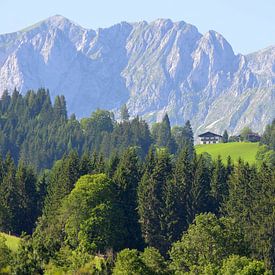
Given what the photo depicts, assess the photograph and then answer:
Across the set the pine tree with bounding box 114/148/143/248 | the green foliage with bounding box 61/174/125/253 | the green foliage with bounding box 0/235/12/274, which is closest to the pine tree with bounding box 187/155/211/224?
the pine tree with bounding box 114/148/143/248

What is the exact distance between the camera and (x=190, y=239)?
292ft

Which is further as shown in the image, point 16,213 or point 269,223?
point 16,213

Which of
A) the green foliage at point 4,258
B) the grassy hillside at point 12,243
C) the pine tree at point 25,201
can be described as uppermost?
the pine tree at point 25,201

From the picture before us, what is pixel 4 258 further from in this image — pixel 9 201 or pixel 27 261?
pixel 9 201

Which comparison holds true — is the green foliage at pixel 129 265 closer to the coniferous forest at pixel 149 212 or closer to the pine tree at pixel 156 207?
the coniferous forest at pixel 149 212

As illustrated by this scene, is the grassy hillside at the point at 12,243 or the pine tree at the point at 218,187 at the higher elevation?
the pine tree at the point at 218,187

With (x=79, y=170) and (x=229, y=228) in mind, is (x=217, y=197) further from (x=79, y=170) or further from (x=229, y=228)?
(x=229, y=228)

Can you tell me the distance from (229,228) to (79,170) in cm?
3661

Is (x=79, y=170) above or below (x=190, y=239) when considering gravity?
above

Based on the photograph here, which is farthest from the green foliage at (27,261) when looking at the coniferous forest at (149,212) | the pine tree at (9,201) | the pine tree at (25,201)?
the pine tree at (25,201)

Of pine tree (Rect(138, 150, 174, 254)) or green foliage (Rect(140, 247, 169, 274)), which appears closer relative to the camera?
green foliage (Rect(140, 247, 169, 274))

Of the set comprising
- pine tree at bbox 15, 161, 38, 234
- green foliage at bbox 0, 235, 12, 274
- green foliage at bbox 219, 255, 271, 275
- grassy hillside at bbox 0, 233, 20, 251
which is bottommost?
green foliage at bbox 219, 255, 271, 275

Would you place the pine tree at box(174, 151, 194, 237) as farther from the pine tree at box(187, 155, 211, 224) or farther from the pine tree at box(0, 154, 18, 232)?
the pine tree at box(0, 154, 18, 232)

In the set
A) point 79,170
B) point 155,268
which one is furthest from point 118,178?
point 155,268
